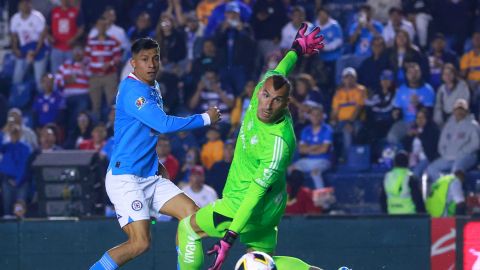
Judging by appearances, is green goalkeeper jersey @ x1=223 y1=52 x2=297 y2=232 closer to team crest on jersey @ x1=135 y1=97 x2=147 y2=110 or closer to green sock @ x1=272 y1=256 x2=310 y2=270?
green sock @ x1=272 y1=256 x2=310 y2=270

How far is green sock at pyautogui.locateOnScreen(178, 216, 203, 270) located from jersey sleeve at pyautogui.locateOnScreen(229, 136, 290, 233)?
69cm

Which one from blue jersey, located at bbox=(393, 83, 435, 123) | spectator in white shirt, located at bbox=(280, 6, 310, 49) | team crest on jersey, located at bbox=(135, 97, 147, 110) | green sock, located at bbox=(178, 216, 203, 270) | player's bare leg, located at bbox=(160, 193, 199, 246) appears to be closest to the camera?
green sock, located at bbox=(178, 216, 203, 270)

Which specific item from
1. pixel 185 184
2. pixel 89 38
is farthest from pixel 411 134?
pixel 89 38

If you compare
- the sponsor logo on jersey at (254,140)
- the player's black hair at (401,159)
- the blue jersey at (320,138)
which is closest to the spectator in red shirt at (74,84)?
the blue jersey at (320,138)

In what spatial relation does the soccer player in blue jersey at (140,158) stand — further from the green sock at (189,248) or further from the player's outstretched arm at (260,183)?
the player's outstretched arm at (260,183)

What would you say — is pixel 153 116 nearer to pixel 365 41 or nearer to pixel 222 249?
pixel 222 249

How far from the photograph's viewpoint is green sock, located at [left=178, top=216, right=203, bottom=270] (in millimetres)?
10891

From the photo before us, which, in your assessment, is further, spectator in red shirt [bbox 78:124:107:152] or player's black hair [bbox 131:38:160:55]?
spectator in red shirt [bbox 78:124:107:152]

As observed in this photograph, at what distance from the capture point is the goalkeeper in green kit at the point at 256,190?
10.3m

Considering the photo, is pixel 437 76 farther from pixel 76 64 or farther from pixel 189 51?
pixel 76 64

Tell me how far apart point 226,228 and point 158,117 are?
1.14 meters

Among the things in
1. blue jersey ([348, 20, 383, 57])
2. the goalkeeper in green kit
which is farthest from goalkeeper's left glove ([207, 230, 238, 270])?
blue jersey ([348, 20, 383, 57])

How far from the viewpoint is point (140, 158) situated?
448 inches

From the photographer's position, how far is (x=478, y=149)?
1784 cm
